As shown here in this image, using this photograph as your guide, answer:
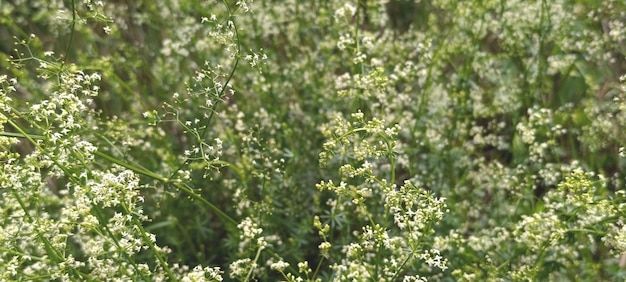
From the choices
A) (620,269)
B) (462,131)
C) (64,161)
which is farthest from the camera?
(462,131)

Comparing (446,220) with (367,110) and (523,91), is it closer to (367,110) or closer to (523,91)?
(367,110)

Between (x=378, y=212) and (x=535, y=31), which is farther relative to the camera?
(x=535, y=31)

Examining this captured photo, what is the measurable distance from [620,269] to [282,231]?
182 cm

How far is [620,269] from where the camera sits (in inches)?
125

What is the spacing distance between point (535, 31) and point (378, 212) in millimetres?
1508

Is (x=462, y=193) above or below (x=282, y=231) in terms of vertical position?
above

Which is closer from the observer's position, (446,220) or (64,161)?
Answer: (64,161)

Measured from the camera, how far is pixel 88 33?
4.40m

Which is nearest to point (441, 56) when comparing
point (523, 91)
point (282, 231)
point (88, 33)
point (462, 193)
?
point (523, 91)

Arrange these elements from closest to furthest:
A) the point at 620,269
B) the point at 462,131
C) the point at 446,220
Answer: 1. the point at 620,269
2. the point at 446,220
3. the point at 462,131

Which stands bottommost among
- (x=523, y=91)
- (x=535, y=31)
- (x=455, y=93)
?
(x=455, y=93)

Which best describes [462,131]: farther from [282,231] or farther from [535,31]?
[282,231]

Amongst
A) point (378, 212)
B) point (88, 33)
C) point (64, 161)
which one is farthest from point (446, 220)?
point (88, 33)

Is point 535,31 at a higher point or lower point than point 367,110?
higher
